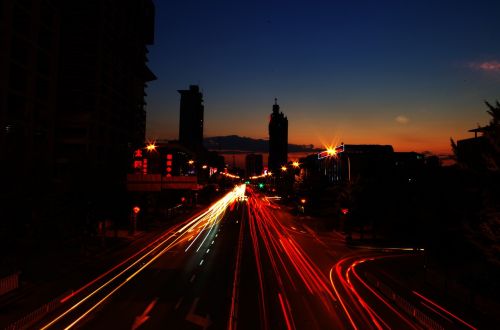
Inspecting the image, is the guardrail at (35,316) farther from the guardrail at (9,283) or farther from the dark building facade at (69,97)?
the dark building facade at (69,97)

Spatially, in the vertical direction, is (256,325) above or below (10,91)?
below

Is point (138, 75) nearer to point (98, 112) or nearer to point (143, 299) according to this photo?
point (98, 112)

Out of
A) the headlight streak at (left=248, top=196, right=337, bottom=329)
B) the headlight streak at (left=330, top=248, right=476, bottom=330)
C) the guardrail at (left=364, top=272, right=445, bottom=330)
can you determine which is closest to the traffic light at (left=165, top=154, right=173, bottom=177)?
the headlight streak at (left=248, top=196, right=337, bottom=329)

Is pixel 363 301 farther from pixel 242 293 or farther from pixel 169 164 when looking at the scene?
pixel 169 164

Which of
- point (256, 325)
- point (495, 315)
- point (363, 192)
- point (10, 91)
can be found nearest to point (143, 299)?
point (256, 325)

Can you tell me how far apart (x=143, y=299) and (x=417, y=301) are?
559 inches

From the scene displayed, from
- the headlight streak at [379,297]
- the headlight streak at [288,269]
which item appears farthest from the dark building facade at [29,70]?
the headlight streak at [379,297]

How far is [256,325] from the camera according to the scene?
17.9 meters

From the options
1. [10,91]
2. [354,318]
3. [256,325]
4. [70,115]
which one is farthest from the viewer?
[70,115]

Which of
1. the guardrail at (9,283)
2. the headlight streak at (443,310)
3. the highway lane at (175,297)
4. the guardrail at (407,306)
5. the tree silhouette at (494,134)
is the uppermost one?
the tree silhouette at (494,134)

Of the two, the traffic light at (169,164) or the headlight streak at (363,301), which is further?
the traffic light at (169,164)

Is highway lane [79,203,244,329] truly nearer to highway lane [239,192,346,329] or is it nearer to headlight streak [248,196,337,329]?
highway lane [239,192,346,329]

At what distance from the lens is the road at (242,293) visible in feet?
60.3

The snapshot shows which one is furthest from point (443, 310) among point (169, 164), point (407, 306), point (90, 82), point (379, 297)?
point (169, 164)
